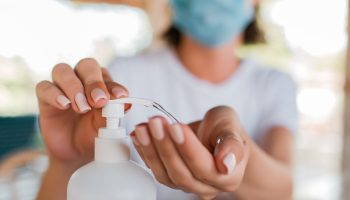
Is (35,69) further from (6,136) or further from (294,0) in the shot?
(294,0)

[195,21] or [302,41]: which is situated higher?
[302,41]

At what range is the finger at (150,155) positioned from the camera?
0.79 feet

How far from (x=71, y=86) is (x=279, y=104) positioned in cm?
35

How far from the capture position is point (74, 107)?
30 cm

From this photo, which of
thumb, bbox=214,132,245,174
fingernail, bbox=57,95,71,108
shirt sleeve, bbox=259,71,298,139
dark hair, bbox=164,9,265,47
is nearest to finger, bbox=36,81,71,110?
fingernail, bbox=57,95,71,108

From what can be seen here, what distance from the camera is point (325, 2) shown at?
1275 millimetres

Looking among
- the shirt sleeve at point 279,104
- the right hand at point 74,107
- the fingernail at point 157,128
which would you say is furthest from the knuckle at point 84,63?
the shirt sleeve at point 279,104

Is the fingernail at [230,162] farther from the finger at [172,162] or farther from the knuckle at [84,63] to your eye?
the knuckle at [84,63]

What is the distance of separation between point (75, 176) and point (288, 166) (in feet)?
1.07

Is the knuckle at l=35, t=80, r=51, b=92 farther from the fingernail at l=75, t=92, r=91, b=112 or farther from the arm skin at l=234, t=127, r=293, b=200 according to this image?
the arm skin at l=234, t=127, r=293, b=200

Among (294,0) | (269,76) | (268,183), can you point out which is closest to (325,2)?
(294,0)

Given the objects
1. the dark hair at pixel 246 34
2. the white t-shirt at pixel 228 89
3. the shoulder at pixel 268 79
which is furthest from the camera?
the dark hair at pixel 246 34

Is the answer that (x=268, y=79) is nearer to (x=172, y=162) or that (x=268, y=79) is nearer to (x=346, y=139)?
(x=346, y=139)

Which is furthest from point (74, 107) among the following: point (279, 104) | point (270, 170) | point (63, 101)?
point (279, 104)
